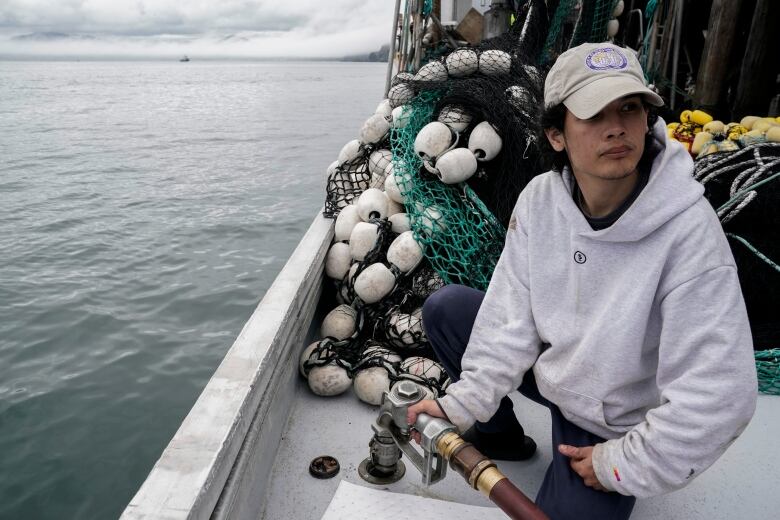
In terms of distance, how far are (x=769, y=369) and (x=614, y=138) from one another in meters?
1.68

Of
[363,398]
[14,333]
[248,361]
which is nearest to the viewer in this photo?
[248,361]

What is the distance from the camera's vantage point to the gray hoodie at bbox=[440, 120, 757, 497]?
1.40 metres

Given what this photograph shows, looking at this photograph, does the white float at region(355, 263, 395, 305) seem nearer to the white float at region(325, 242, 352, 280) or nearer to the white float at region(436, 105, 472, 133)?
the white float at region(325, 242, 352, 280)

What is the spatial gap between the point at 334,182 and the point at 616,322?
323 cm

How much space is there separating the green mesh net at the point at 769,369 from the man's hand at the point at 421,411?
164 cm

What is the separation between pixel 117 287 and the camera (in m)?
6.56

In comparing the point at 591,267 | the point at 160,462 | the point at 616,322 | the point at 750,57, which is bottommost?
the point at 160,462

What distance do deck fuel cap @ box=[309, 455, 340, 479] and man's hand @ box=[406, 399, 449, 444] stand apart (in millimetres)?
601

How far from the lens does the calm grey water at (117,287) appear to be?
12.0ft

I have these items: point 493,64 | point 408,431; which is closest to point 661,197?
point 408,431

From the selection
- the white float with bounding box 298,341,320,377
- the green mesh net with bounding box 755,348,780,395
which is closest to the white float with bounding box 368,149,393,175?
the white float with bounding box 298,341,320,377

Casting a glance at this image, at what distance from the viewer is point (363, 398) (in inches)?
104

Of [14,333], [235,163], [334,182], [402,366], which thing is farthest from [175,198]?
[402,366]

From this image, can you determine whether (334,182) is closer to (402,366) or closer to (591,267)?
(402,366)
